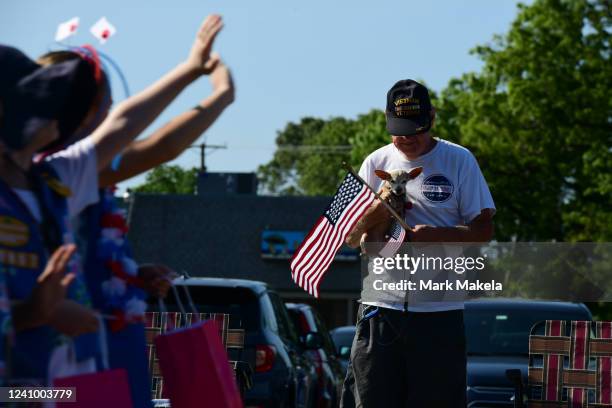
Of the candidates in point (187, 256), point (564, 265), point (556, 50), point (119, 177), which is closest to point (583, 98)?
point (556, 50)

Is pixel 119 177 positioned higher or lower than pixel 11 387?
higher

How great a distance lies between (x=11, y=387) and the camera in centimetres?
330

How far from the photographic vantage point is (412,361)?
6.46m

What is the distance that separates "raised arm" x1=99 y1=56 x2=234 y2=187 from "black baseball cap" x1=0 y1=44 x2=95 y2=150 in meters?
0.22

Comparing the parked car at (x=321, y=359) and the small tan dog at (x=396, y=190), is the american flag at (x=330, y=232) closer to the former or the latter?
the small tan dog at (x=396, y=190)

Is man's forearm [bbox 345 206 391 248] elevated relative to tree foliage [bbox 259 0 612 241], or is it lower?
lower

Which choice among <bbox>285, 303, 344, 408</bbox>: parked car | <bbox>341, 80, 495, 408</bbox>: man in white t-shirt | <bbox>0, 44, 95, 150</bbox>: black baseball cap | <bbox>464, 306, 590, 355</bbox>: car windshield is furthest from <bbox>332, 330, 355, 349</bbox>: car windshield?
<bbox>0, 44, 95, 150</bbox>: black baseball cap

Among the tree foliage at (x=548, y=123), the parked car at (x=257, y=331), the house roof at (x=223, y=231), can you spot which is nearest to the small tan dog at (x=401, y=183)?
the parked car at (x=257, y=331)

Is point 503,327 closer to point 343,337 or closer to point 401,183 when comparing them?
point 401,183

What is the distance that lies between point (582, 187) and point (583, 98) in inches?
98.8

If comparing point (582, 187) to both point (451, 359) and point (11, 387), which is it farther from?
point (11, 387)

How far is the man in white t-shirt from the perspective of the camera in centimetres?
645

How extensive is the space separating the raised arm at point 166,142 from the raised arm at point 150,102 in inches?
2.7

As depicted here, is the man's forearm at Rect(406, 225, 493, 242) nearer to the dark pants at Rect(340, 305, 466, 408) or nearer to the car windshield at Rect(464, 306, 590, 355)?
the dark pants at Rect(340, 305, 466, 408)
